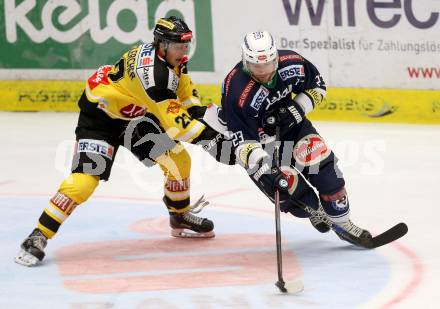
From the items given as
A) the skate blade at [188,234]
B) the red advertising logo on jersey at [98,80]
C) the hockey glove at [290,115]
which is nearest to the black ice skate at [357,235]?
the hockey glove at [290,115]

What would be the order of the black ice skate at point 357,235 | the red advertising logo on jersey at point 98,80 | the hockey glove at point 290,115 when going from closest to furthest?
1. the hockey glove at point 290,115
2. the black ice skate at point 357,235
3. the red advertising logo on jersey at point 98,80

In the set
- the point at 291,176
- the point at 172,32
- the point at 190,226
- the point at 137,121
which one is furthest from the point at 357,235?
the point at 172,32

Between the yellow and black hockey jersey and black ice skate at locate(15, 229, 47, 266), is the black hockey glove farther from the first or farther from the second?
black ice skate at locate(15, 229, 47, 266)

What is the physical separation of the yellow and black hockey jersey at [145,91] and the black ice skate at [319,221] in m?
0.86

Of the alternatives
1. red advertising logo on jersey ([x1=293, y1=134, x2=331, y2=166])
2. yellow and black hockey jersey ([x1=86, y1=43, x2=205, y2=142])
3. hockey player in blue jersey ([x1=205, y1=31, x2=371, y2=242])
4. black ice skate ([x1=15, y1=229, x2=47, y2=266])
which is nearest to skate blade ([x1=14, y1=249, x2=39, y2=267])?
black ice skate ([x1=15, y1=229, x2=47, y2=266])

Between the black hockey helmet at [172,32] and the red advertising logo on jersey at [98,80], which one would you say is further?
the red advertising logo on jersey at [98,80]

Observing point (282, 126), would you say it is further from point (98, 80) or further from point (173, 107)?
point (98, 80)

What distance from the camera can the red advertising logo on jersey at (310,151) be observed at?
5.71 meters

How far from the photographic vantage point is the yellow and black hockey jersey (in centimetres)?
565

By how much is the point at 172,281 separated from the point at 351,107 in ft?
16.3

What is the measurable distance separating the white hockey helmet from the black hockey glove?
1.68 ft

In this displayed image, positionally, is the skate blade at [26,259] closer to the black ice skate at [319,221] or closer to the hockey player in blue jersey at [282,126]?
the hockey player in blue jersey at [282,126]

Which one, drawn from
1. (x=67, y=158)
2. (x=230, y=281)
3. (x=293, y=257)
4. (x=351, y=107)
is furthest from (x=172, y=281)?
(x=351, y=107)

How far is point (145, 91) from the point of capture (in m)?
5.71
